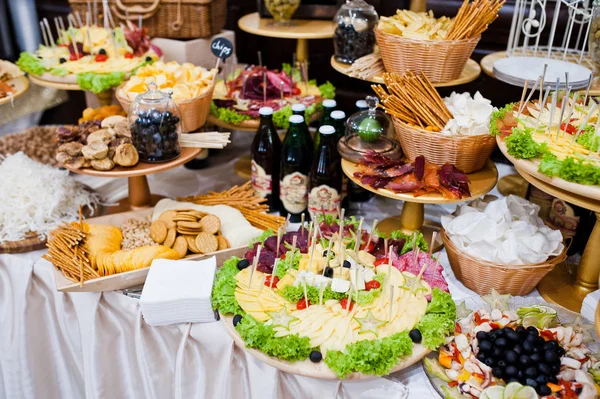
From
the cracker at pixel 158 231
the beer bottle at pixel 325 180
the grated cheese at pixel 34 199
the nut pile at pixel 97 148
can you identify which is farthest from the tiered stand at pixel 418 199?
the grated cheese at pixel 34 199

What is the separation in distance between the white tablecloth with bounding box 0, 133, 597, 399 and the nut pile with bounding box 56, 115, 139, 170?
13.6 inches

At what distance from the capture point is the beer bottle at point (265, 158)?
212 cm

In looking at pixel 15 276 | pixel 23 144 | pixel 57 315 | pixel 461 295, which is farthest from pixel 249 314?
pixel 23 144

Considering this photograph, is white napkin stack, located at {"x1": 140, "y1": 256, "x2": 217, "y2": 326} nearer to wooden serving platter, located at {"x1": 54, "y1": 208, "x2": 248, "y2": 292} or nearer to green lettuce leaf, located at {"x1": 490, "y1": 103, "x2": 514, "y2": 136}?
wooden serving platter, located at {"x1": 54, "y1": 208, "x2": 248, "y2": 292}

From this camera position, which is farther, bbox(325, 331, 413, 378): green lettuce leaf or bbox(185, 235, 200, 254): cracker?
bbox(185, 235, 200, 254): cracker

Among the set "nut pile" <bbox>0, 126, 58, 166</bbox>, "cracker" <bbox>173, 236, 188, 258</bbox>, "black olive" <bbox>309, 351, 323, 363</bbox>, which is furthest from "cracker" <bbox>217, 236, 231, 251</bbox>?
"nut pile" <bbox>0, 126, 58, 166</bbox>

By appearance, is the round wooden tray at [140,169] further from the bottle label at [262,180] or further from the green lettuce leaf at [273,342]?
the green lettuce leaf at [273,342]

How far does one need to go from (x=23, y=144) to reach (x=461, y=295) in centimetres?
216

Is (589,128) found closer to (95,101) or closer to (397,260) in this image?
(397,260)

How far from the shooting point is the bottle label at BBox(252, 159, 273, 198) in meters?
2.12

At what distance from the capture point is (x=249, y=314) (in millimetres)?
1429

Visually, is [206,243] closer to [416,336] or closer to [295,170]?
[295,170]

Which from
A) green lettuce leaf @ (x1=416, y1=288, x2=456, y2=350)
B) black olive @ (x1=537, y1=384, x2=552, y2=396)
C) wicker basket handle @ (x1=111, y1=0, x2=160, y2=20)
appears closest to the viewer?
black olive @ (x1=537, y1=384, x2=552, y2=396)

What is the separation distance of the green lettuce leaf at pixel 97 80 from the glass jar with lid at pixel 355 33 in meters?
0.93
